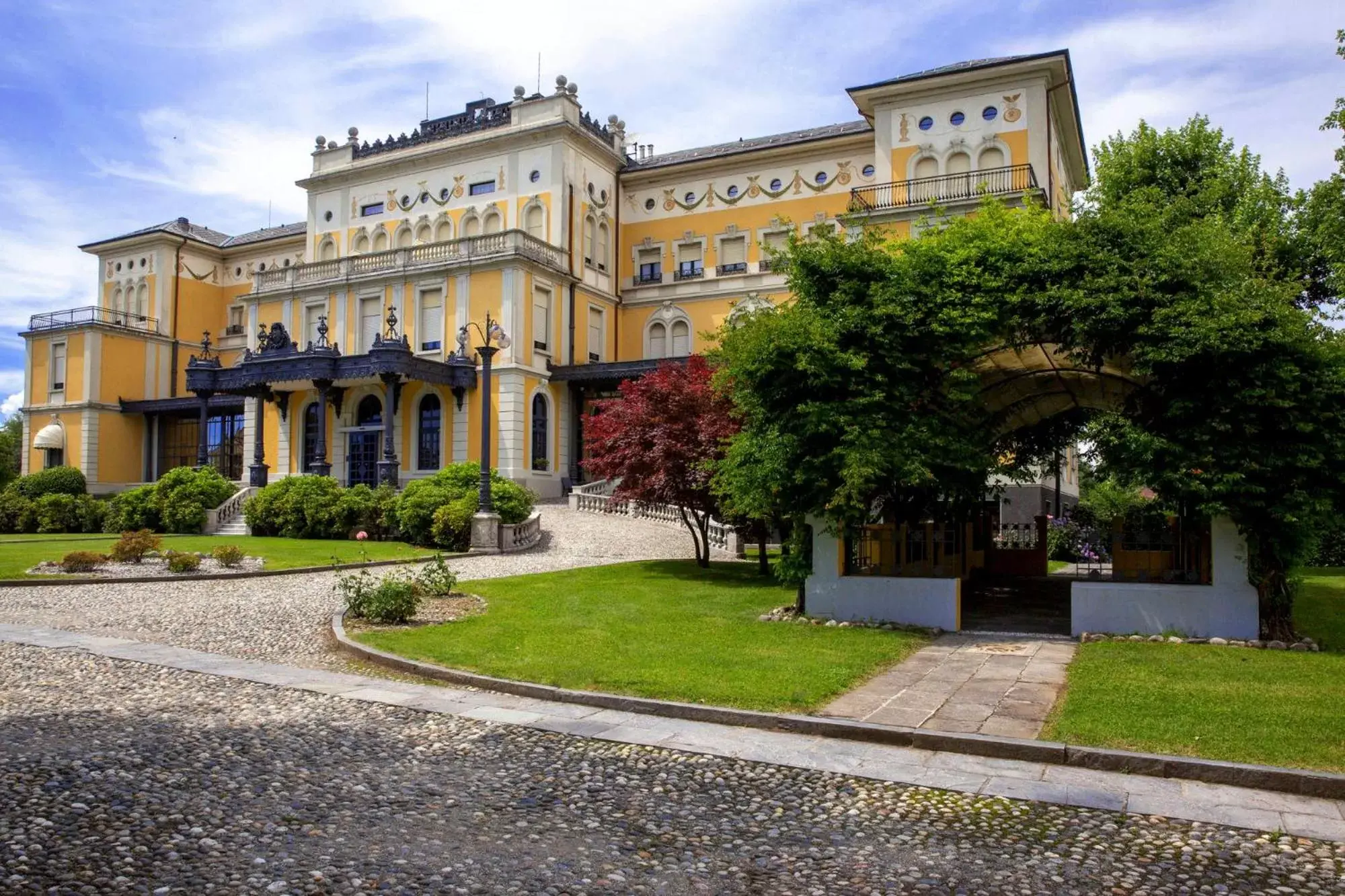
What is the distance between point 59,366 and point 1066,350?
170 ft

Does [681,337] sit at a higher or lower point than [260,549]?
higher

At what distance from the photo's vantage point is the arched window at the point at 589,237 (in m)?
40.9

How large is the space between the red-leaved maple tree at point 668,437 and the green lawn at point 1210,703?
9.31 meters

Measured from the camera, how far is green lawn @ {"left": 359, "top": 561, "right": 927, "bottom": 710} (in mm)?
8664

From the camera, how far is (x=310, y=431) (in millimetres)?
40156

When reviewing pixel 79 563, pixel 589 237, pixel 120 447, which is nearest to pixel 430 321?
pixel 589 237

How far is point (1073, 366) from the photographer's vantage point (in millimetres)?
13289

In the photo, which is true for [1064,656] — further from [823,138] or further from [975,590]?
[823,138]

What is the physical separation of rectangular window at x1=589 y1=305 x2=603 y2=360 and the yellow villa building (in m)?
0.09

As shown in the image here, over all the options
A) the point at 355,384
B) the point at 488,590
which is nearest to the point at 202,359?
the point at 355,384

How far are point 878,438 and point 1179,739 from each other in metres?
5.51

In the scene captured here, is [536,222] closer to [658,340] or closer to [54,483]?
[658,340]

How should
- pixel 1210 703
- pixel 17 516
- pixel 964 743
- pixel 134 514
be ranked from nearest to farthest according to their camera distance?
pixel 964 743 < pixel 1210 703 < pixel 134 514 < pixel 17 516

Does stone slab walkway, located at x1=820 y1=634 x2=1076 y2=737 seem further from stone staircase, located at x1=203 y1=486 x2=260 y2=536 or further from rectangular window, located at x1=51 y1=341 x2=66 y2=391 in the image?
rectangular window, located at x1=51 y1=341 x2=66 y2=391
